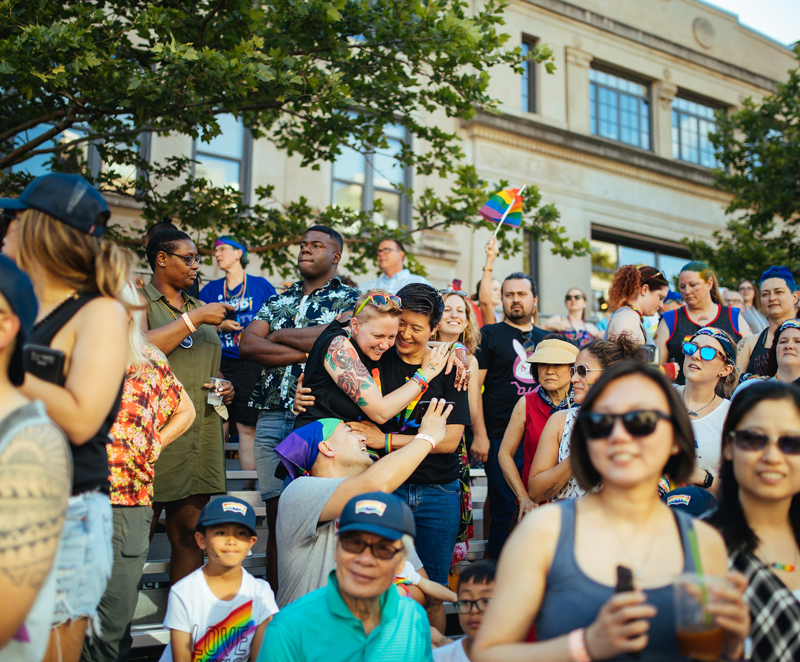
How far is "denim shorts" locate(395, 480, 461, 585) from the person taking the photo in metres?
4.15

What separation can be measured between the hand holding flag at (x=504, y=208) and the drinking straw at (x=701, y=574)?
6.57 m

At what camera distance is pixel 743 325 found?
659 centimetres

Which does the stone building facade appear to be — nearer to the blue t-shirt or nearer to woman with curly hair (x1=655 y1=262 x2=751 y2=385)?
the blue t-shirt

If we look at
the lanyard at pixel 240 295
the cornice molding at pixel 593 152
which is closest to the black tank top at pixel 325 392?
the lanyard at pixel 240 295

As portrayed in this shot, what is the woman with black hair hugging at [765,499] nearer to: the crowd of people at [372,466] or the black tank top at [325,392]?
the crowd of people at [372,466]

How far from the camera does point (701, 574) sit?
6.47ft

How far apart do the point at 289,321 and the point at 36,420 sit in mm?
3288

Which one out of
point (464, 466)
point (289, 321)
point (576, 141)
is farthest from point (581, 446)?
point (576, 141)

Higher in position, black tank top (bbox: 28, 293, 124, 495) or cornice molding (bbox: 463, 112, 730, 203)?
cornice molding (bbox: 463, 112, 730, 203)

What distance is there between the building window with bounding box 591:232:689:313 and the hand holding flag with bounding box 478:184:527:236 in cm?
857

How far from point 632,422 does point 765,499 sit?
786 millimetres

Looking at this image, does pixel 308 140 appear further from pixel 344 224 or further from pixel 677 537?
pixel 677 537

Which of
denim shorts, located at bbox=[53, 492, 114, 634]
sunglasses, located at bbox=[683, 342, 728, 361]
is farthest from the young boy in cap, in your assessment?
sunglasses, located at bbox=[683, 342, 728, 361]

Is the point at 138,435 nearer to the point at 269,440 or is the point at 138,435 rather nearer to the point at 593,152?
the point at 269,440
